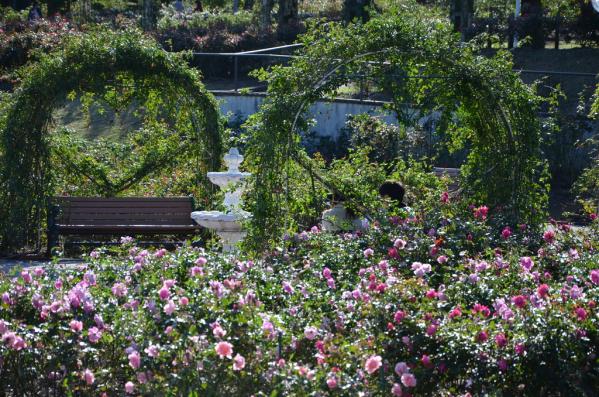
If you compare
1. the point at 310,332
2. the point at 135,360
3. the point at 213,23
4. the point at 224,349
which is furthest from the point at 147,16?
the point at 224,349

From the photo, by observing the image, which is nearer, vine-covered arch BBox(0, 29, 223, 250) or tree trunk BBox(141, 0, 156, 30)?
vine-covered arch BBox(0, 29, 223, 250)

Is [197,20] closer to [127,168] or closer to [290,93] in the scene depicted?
[127,168]

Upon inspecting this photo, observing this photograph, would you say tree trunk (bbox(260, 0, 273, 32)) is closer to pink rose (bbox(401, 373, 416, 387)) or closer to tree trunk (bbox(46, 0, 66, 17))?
tree trunk (bbox(46, 0, 66, 17))

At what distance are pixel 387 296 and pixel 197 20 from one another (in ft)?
97.4

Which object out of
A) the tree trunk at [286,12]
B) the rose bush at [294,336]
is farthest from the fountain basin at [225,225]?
the tree trunk at [286,12]

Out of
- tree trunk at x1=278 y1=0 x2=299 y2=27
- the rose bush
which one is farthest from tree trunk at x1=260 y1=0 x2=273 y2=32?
the rose bush

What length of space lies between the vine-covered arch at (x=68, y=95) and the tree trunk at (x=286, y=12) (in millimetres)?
19408

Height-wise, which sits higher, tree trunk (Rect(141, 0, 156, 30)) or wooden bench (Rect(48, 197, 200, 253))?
tree trunk (Rect(141, 0, 156, 30))

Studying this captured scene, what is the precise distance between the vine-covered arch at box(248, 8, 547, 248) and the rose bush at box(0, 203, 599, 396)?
2776 mm

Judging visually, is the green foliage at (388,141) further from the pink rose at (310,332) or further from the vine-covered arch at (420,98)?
the pink rose at (310,332)

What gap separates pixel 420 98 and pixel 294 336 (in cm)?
531

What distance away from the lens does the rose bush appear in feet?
14.9

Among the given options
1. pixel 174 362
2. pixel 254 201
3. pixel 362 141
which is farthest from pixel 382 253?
pixel 362 141

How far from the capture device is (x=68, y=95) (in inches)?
453
